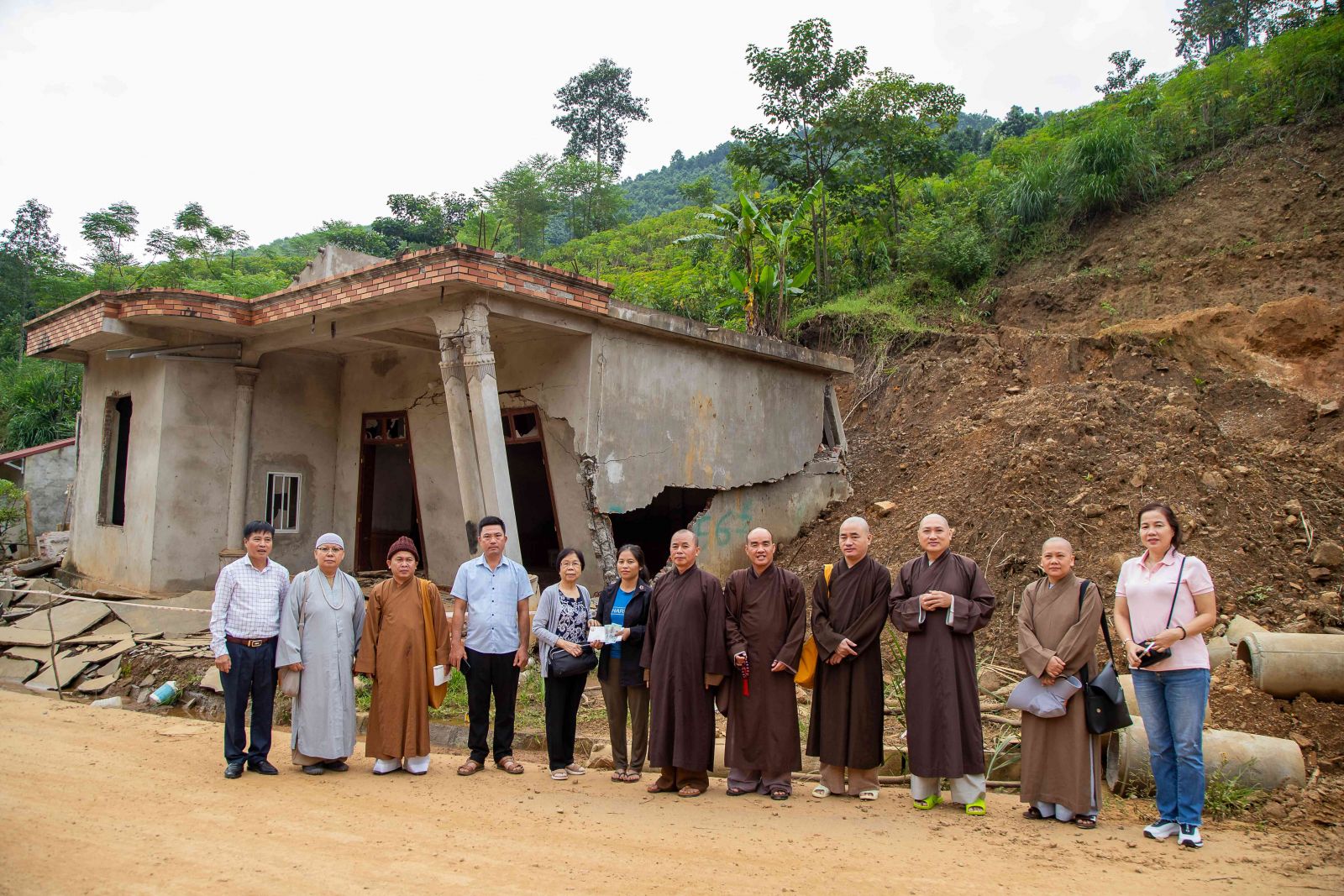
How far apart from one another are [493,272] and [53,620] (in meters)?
6.68

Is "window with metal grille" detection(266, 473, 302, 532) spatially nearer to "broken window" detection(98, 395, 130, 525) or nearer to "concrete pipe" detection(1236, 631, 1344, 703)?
"broken window" detection(98, 395, 130, 525)

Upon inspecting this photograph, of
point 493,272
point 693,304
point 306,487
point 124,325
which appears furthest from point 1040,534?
point 693,304

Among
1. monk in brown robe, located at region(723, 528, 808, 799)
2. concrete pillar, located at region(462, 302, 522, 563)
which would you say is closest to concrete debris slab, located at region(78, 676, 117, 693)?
concrete pillar, located at region(462, 302, 522, 563)

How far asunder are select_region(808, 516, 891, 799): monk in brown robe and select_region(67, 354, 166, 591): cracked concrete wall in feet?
30.1

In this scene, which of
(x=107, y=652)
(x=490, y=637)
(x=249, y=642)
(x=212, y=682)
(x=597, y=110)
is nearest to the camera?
(x=249, y=642)

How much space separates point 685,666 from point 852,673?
93cm

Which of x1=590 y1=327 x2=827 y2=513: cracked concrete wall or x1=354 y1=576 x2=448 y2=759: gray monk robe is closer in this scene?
x1=354 y1=576 x2=448 y2=759: gray monk robe

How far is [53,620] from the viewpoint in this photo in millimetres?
10117

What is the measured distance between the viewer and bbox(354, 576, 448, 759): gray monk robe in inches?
212

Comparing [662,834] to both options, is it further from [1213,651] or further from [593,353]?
[593,353]

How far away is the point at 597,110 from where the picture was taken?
46.9 metres

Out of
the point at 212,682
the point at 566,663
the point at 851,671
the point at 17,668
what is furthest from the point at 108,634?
the point at 851,671

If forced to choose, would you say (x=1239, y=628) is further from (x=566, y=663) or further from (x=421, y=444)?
(x=421, y=444)

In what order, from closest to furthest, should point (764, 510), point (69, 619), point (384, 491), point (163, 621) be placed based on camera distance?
point (163, 621) → point (69, 619) → point (764, 510) → point (384, 491)
